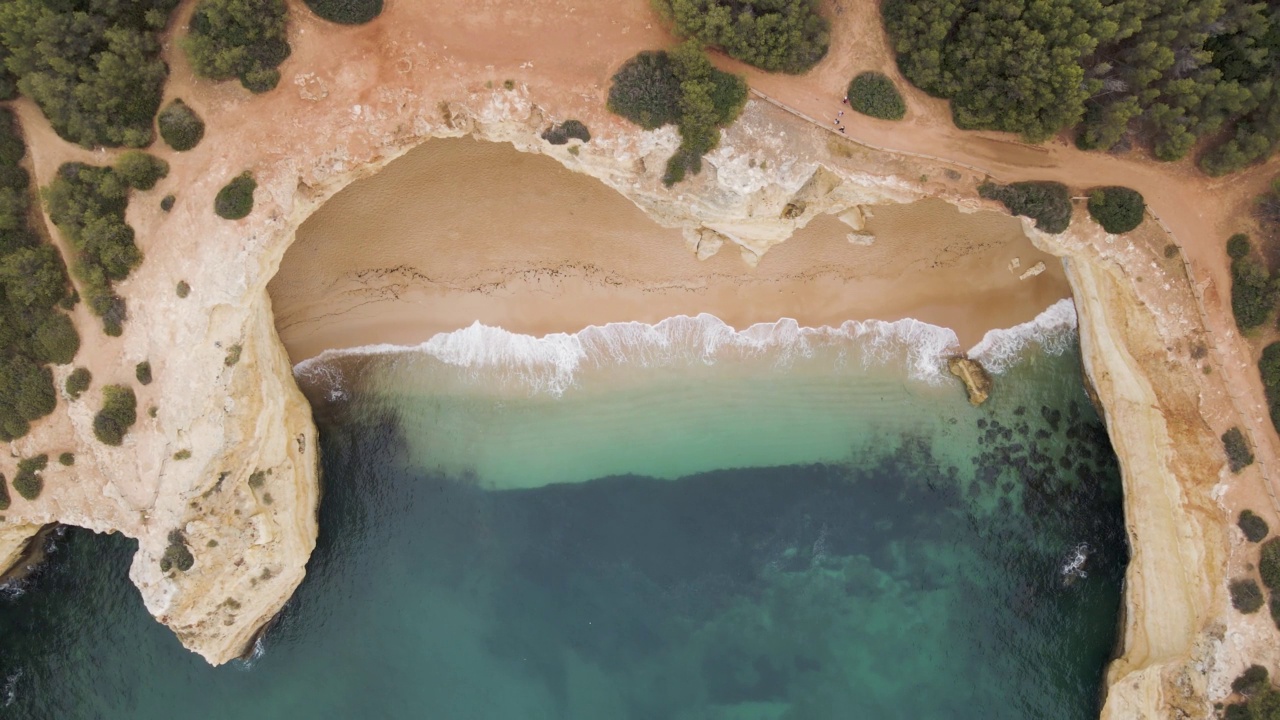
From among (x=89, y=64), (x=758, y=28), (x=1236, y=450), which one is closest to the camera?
(x=89, y=64)

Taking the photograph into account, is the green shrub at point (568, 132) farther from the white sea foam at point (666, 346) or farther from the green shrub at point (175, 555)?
the green shrub at point (175, 555)

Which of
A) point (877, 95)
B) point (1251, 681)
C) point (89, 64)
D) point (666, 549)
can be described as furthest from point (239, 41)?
point (1251, 681)

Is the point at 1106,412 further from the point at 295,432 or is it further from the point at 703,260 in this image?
the point at 295,432

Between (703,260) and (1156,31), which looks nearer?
(1156,31)

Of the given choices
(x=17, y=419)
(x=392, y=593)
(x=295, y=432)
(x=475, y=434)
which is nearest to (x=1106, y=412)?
(x=475, y=434)

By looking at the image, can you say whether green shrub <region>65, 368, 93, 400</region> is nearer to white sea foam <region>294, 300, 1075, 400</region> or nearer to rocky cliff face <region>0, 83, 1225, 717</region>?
rocky cliff face <region>0, 83, 1225, 717</region>

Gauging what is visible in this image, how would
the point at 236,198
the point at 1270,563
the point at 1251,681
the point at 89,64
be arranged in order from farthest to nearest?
1. the point at 1251,681
2. the point at 1270,563
3. the point at 236,198
4. the point at 89,64

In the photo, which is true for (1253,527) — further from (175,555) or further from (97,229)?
(97,229)
